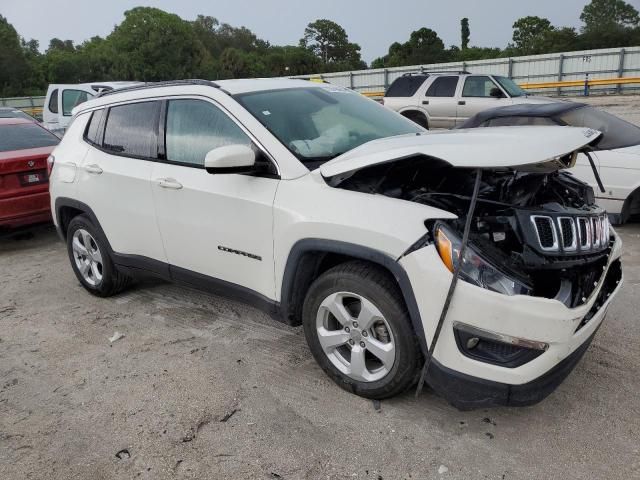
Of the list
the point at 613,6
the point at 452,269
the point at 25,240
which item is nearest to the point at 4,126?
the point at 25,240

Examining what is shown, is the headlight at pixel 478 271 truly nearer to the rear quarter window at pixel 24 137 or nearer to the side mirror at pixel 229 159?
the side mirror at pixel 229 159

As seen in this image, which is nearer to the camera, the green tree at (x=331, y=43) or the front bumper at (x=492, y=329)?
the front bumper at (x=492, y=329)

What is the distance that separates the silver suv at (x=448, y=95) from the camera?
12.9 m

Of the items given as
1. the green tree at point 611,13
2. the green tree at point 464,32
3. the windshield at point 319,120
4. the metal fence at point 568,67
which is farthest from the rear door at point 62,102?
the green tree at point 464,32

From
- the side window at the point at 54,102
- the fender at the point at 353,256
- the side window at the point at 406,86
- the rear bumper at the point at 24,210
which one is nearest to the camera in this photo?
the fender at the point at 353,256

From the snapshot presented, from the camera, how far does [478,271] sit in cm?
244

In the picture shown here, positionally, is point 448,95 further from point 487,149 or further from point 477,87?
point 487,149

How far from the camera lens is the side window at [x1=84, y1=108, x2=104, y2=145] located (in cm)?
443

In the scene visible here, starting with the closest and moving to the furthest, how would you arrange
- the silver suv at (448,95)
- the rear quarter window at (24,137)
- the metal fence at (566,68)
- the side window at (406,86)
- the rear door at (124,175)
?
the rear door at (124,175), the rear quarter window at (24,137), the silver suv at (448,95), the side window at (406,86), the metal fence at (566,68)

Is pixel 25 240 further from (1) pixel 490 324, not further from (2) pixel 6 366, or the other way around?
(1) pixel 490 324

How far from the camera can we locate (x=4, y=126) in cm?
694

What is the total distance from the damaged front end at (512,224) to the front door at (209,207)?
23.3 inches

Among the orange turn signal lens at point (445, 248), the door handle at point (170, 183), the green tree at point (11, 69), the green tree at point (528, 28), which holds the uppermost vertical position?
the green tree at point (528, 28)

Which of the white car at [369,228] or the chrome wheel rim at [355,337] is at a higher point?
the white car at [369,228]
